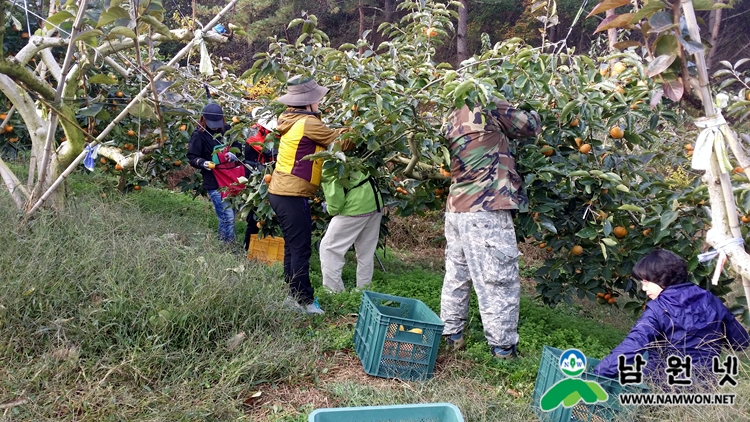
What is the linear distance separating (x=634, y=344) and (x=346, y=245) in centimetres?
222

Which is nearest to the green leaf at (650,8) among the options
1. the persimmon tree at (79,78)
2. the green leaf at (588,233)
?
the green leaf at (588,233)

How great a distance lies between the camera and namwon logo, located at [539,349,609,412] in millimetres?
2256

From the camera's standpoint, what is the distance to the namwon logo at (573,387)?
2.26m

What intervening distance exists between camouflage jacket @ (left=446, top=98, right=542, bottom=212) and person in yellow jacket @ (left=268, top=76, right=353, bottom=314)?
86cm

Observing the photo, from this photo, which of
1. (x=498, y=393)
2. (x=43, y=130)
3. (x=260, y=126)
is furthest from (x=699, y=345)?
(x=43, y=130)

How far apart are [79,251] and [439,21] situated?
3.33m

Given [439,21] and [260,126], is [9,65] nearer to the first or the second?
[260,126]

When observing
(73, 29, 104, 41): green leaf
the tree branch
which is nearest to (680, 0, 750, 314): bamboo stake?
(73, 29, 104, 41): green leaf

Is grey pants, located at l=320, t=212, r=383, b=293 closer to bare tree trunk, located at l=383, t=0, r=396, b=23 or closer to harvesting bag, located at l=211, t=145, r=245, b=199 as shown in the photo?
harvesting bag, located at l=211, t=145, r=245, b=199

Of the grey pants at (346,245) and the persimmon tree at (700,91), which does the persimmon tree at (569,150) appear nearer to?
the grey pants at (346,245)

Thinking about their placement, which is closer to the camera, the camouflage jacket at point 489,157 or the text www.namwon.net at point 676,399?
the text www.namwon.net at point 676,399

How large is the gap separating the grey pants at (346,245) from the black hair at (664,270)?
2014 millimetres

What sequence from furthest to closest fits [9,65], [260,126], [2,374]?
[260,126] < [9,65] < [2,374]

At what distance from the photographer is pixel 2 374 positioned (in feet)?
7.72
